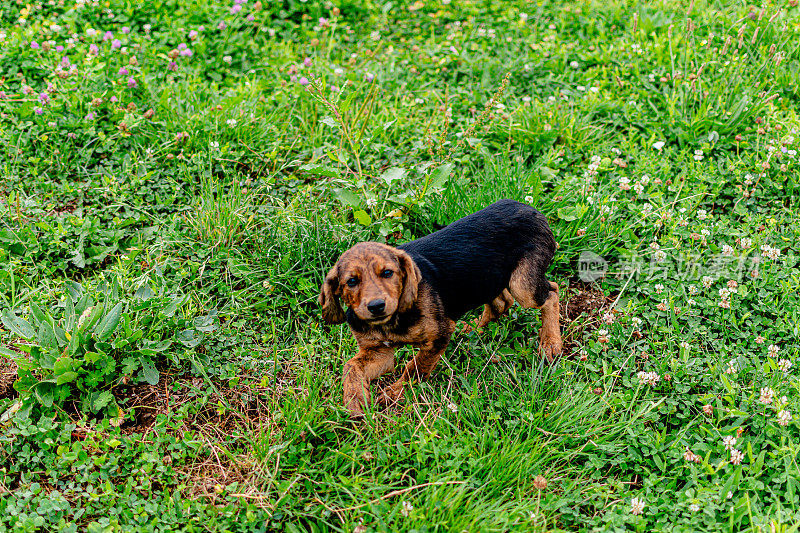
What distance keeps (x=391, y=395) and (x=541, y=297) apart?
1045 mm

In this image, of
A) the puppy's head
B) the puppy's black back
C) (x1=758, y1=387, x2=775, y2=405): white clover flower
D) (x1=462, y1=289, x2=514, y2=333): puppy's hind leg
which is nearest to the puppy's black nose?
the puppy's head

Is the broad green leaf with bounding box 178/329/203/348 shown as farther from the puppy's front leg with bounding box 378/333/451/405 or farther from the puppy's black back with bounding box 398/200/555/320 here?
the puppy's black back with bounding box 398/200/555/320

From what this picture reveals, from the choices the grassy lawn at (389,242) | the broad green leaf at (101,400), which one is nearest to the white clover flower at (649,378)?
the grassy lawn at (389,242)

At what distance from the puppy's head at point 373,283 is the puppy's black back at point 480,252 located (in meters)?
0.23

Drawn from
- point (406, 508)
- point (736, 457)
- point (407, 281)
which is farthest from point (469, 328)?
point (736, 457)

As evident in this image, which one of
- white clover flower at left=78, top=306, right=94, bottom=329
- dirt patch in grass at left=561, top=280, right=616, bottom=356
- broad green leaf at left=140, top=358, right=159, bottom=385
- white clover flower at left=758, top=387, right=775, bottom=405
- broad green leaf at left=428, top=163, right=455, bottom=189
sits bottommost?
dirt patch in grass at left=561, top=280, right=616, bottom=356

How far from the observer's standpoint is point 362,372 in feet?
12.5

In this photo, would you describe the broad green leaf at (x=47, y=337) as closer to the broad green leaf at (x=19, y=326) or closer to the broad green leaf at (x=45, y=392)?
the broad green leaf at (x=19, y=326)

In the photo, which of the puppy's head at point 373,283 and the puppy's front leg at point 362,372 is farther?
the puppy's front leg at point 362,372

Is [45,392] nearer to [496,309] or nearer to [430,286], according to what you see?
[430,286]

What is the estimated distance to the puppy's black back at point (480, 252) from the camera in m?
3.74

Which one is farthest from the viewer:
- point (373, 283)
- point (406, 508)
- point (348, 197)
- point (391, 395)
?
point (348, 197)

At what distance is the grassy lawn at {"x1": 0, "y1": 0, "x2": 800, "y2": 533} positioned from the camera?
3.40 metres

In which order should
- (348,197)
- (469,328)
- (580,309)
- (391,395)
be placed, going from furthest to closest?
(348,197) → (580,309) → (469,328) → (391,395)
